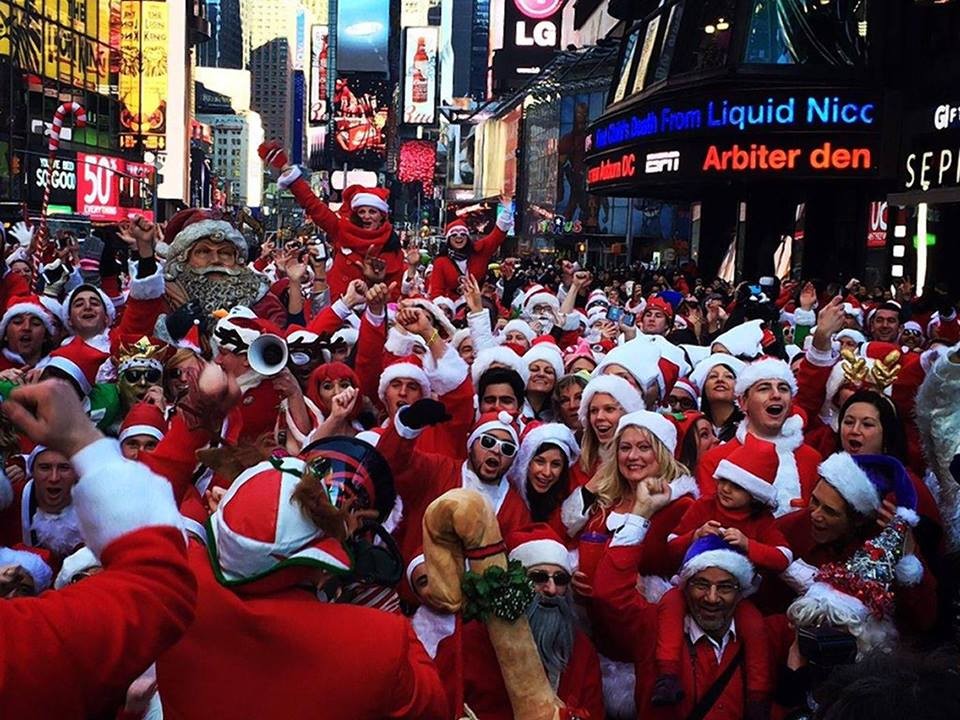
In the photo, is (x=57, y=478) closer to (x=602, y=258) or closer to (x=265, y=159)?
(x=265, y=159)

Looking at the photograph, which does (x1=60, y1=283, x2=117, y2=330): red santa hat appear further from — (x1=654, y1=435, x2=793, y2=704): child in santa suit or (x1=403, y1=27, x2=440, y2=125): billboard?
(x1=403, y1=27, x2=440, y2=125): billboard

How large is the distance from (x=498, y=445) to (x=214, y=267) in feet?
10.0

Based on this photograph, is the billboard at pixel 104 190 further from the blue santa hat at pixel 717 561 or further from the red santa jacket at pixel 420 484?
the blue santa hat at pixel 717 561

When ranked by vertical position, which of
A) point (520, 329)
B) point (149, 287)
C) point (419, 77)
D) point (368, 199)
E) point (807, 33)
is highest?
point (419, 77)

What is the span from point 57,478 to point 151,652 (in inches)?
115

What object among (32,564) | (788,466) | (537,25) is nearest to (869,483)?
(788,466)

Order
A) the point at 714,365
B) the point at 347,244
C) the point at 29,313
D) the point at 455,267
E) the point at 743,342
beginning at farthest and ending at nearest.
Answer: the point at 455,267 → the point at 347,244 → the point at 743,342 → the point at 29,313 → the point at 714,365

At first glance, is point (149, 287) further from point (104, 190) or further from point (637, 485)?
point (104, 190)

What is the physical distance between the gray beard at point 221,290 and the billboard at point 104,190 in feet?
157

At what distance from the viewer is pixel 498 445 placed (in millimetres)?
5477

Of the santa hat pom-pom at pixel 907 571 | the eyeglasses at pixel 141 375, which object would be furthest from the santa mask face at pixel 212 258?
the santa hat pom-pom at pixel 907 571

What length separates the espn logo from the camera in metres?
25.3

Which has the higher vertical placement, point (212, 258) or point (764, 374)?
point (212, 258)

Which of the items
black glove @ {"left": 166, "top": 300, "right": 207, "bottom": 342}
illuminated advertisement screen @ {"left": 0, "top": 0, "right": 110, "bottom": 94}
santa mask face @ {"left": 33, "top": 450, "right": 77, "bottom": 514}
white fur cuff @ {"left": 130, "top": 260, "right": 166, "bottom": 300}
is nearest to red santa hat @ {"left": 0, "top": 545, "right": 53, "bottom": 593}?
santa mask face @ {"left": 33, "top": 450, "right": 77, "bottom": 514}
